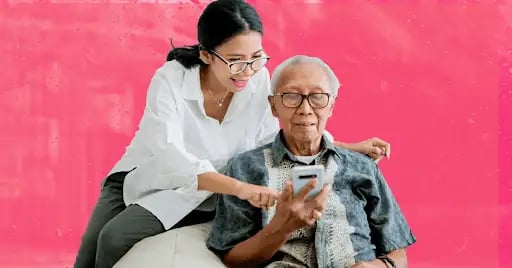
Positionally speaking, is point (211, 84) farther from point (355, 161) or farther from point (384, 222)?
point (384, 222)

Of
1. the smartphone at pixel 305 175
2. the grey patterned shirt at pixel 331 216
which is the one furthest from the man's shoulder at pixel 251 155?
the smartphone at pixel 305 175

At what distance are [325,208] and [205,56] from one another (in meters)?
0.53

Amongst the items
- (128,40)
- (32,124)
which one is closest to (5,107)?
(32,124)

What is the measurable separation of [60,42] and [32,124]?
322 mm

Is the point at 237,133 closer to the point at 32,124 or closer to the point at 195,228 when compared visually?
the point at 195,228

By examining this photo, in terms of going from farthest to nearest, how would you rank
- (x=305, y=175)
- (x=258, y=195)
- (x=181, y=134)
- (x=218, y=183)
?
(x=181, y=134) < (x=218, y=183) < (x=258, y=195) < (x=305, y=175)

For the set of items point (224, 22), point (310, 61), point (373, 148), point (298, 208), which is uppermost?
point (224, 22)

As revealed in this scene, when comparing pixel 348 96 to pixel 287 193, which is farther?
pixel 348 96

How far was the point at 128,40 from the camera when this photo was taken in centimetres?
318

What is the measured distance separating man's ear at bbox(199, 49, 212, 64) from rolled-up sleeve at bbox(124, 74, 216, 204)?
4.5 inches

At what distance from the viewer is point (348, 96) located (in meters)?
3.14

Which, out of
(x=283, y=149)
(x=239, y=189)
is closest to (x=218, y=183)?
(x=239, y=189)

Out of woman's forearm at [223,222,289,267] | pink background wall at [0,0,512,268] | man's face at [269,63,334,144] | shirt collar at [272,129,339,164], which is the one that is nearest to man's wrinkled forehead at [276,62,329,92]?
man's face at [269,63,334,144]

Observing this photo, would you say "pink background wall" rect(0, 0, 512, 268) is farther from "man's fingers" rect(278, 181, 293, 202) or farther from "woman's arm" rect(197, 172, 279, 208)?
"man's fingers" rect(278, 181, 293, 202)
